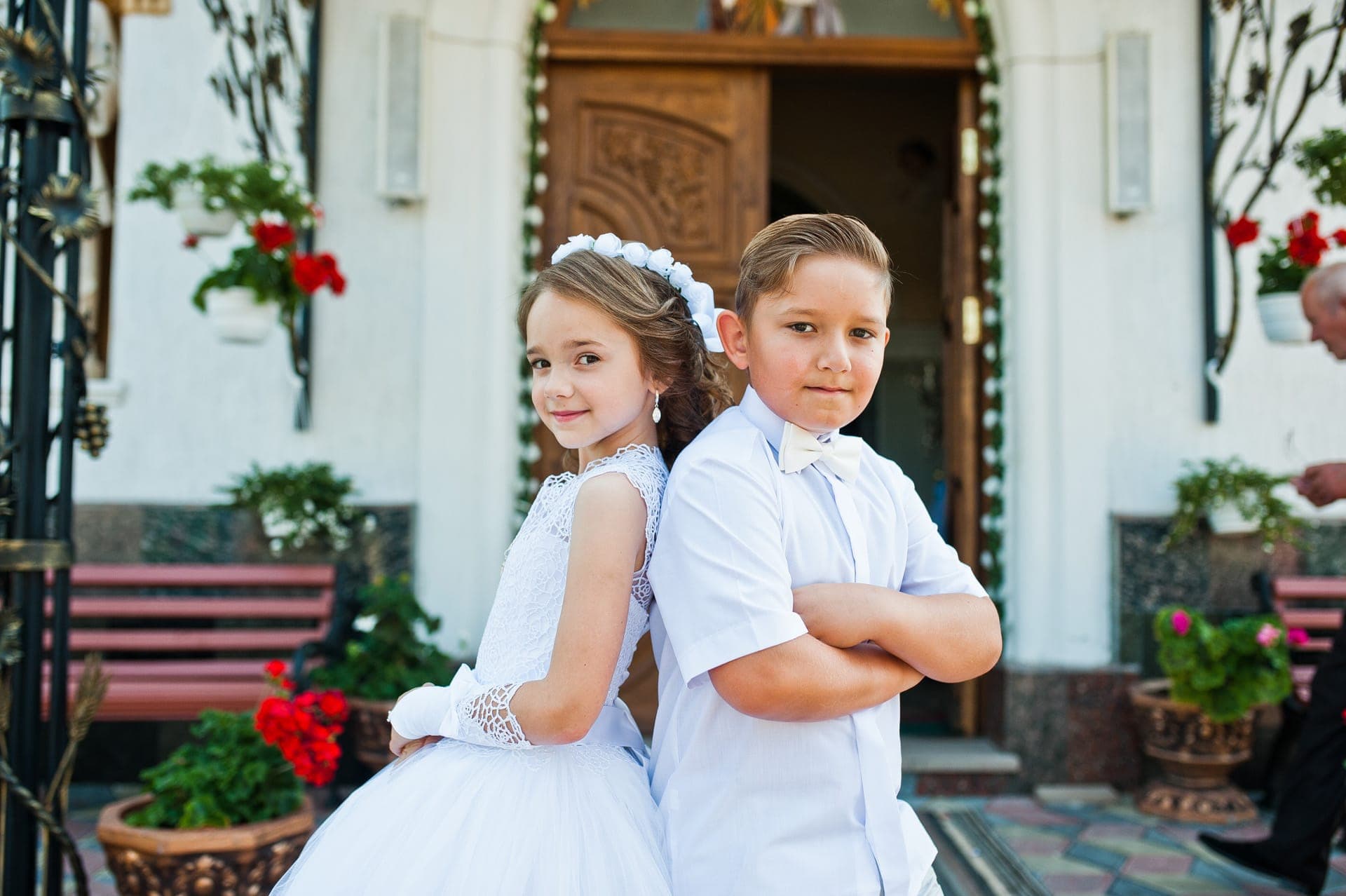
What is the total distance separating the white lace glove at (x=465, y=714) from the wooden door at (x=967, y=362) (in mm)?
3719

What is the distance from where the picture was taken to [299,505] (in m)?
4.28

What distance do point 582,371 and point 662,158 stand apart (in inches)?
140

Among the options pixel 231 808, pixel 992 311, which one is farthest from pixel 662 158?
pixel 231 808

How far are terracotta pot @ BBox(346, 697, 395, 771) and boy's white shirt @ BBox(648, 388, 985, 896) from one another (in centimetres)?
282

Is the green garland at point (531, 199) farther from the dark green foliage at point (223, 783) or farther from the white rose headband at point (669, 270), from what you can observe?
the white rose headband at point (669, 270)

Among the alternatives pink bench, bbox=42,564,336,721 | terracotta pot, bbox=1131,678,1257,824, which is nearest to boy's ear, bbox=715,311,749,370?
pink bench, bbox=42,564,336,721

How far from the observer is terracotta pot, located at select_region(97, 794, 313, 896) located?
266cm

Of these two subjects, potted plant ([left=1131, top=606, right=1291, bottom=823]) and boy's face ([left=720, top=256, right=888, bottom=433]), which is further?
potted plant ([left=1131, top=606, right=1291, bottom=823])

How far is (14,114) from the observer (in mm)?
2438

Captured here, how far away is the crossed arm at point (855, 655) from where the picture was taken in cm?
126

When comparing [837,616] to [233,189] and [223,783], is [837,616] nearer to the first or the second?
[223,783]

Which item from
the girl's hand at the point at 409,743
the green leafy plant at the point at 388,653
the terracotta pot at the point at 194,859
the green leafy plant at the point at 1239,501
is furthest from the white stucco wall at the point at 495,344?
the girl's hand at the point at 409,743

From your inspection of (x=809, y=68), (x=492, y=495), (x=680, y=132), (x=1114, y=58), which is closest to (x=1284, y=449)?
(x=1114, y=58)

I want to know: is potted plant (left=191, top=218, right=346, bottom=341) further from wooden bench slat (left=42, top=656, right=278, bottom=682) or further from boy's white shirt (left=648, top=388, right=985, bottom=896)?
boy's white shirt (left=648, top=388, right=985, bottom=896)
